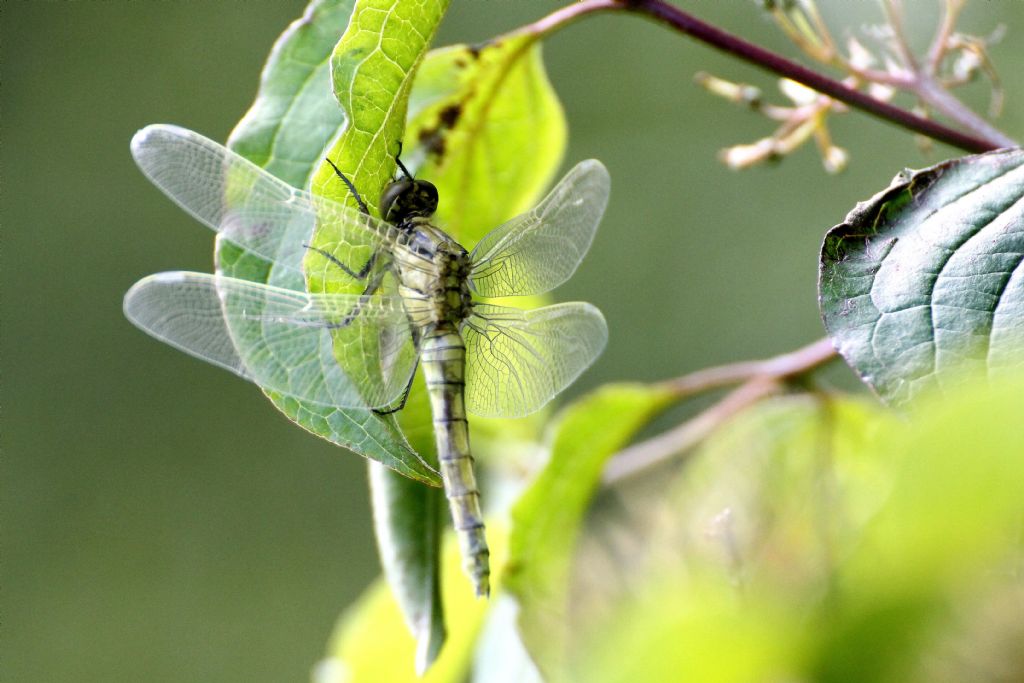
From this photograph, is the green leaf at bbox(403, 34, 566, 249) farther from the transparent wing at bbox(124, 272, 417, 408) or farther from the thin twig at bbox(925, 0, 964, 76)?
the thin twig at bbox(925, 0, 964, 76)

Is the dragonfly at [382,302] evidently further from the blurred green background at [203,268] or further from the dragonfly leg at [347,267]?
the blurred green background at [203,268]

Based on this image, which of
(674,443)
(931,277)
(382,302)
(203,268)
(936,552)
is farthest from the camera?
(203,268)

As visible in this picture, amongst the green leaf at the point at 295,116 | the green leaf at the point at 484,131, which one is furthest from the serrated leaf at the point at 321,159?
the green leaf at the point at 484,131

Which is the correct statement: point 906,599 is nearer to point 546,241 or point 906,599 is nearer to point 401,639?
point 546,241

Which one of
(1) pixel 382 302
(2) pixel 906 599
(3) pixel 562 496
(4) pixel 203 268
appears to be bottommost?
(4) pixel 203 268

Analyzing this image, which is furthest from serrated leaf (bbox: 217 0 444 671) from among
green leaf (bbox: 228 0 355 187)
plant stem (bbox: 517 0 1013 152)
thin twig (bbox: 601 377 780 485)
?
thin twig (bbox: 601 377 780 485)

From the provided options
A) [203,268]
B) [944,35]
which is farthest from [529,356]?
[203,268]

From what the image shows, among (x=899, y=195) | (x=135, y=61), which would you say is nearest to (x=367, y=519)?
(x=135, y=61)

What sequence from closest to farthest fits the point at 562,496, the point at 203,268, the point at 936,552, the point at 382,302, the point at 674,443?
1. the point at 936,552
2. the point at 382,302
3. the point at 562,496
4. the point at 674,443
5. the point at 203,268
